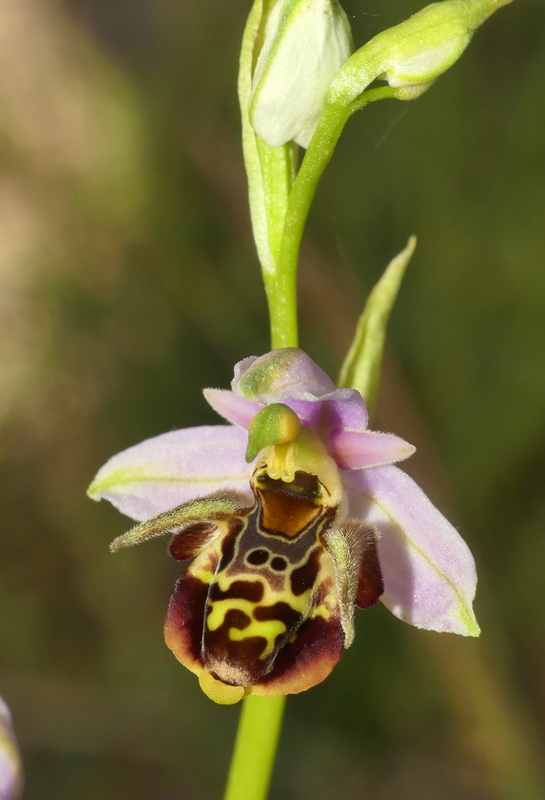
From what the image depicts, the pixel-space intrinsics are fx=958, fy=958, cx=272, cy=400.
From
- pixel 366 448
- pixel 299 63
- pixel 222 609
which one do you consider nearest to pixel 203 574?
pixel 222 609

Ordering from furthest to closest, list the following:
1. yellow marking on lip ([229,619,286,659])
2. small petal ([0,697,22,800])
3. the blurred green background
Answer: the blurred green background, small petal ([0,697,22,800]), yellow marking on lip ([229,619,286,659])

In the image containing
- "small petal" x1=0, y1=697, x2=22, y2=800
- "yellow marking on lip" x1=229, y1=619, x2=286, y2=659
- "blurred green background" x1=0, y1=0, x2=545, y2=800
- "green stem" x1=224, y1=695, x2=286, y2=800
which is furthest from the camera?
"blurred green background" x1=0, y1=0, x2=545, y2=800

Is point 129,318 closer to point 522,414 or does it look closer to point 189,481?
point 522,414

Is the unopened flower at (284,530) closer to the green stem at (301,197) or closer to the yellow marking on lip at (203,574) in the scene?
the yellow marking on lip at (203,574)

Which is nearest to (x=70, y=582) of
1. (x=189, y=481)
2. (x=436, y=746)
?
(x=436, y=746)

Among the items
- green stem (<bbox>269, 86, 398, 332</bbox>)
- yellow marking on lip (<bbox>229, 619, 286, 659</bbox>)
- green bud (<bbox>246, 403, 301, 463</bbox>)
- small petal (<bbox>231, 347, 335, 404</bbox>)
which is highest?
green stem (<bbox>269, 86, 398, 332</bbox>)

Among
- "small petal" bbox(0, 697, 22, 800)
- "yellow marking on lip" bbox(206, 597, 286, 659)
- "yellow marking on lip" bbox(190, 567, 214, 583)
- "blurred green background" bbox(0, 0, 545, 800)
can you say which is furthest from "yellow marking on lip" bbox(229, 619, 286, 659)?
"blurred green background" bbox(0, 0, 545, 800)

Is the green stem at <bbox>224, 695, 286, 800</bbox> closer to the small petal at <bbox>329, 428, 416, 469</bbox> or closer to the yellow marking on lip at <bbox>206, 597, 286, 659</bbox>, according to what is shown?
the yellow marking on lip at <bbox>206, 597, 286, 659</bbox>
